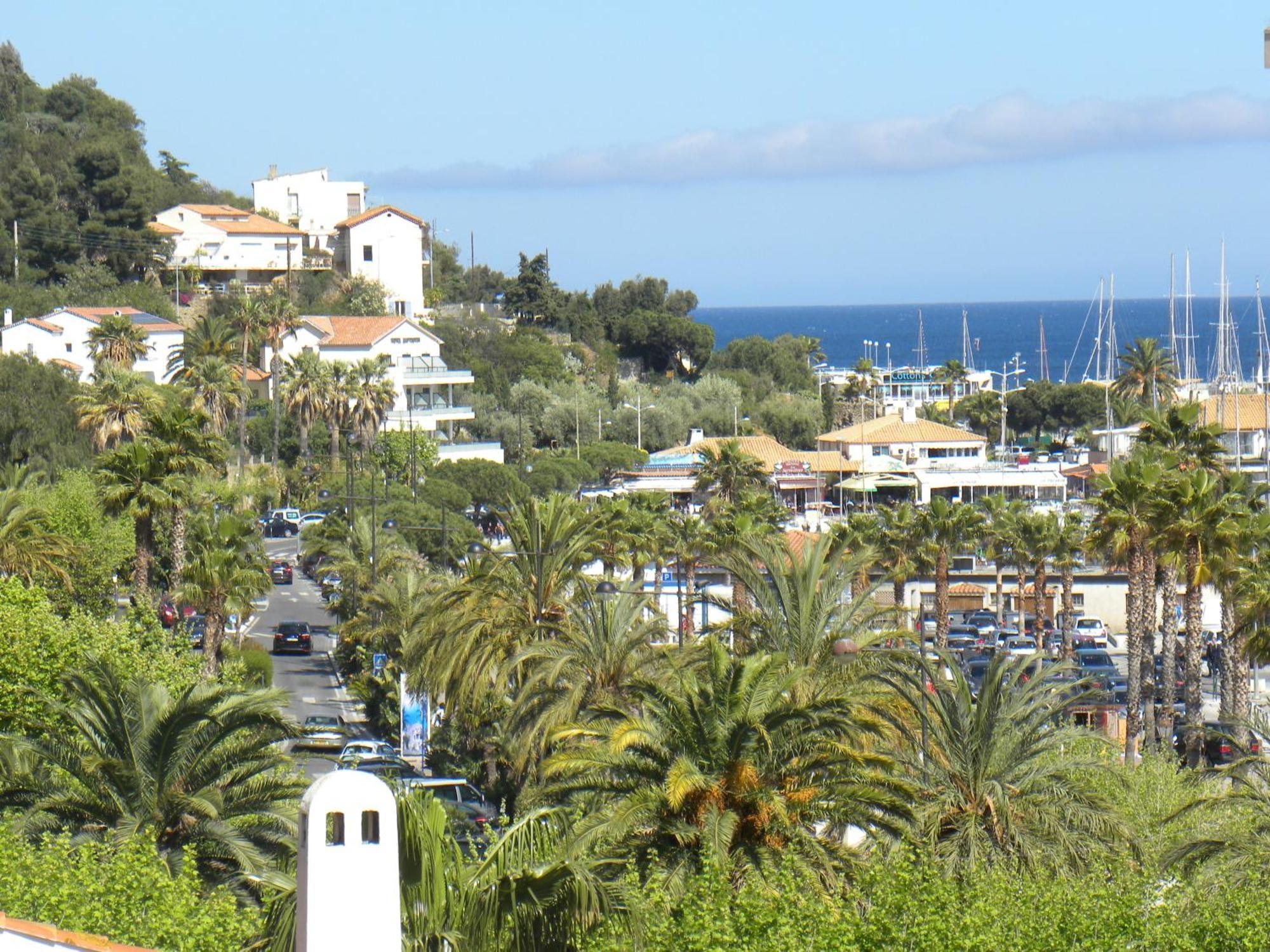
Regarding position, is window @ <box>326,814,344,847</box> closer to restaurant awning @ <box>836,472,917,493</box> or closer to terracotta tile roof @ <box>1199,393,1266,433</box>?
restaurant awning @ <box>836,472,917,493</box>

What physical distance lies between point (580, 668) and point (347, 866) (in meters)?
16.7

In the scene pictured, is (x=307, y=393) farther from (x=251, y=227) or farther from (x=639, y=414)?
(x=251, y=227)

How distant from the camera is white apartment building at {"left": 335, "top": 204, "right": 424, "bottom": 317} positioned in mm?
121875

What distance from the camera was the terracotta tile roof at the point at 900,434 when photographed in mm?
100000

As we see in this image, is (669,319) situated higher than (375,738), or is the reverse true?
(669,319)

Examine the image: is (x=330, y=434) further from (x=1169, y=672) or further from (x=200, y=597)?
(x=1169, y=672)

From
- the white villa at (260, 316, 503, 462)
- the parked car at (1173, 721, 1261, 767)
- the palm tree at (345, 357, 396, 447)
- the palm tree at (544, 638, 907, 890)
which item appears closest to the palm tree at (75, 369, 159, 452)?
the palm tree at (345, 357, 396, 447)

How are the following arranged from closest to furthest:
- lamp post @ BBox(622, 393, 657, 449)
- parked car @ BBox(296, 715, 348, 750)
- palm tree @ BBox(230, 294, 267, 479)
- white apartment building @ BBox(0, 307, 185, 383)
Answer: parked car @ BBox(296, 715, 348, 750) → palm tree @ BBox(230, 294, 267, 479) → white apartment building @ BBox(0, 307, 185, 383) → lamp post @ BBox(622, 393, 657, 449)

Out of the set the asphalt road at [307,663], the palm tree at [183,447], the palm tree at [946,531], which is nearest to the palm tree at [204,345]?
the asphalt road at [307,663]

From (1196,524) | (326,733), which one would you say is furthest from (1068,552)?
(326,733)

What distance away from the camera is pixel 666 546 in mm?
57781

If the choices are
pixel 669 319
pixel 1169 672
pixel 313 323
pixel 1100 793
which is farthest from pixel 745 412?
pixel 1100 793

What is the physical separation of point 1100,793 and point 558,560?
452 inches

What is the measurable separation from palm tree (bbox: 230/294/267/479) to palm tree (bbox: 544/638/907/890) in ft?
210
